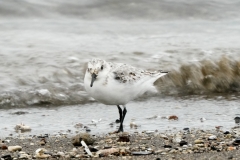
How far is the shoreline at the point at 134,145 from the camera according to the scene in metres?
5.06

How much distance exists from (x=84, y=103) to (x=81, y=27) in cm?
433

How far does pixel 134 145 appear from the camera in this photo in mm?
5480

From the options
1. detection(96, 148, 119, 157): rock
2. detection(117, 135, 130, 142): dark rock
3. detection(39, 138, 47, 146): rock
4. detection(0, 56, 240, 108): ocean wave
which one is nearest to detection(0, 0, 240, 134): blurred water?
detection(0, 56, 240, 108): ocean wave

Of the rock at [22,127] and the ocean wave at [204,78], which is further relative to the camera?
the ocean wave at [204,78]

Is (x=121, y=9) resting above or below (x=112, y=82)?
above

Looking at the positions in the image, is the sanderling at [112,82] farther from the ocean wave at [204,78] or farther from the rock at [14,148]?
the ocean wave at [204,78]

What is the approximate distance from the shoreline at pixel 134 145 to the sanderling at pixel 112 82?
400mm

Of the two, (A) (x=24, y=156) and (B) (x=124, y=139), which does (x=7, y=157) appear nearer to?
(A) (x=24, y=156)

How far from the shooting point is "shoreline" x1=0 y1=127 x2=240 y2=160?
506cm

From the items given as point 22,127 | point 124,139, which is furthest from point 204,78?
point 124,139

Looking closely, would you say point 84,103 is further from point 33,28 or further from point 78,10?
point 78,10

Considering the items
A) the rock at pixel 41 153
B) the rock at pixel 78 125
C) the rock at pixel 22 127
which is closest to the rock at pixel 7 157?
the rock at pixel 41 153

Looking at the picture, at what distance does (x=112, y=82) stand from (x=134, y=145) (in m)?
0.78

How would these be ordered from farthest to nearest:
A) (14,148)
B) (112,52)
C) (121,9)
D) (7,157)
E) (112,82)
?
(121,9), (112,52), (112,82), (14,148), (7,157)
